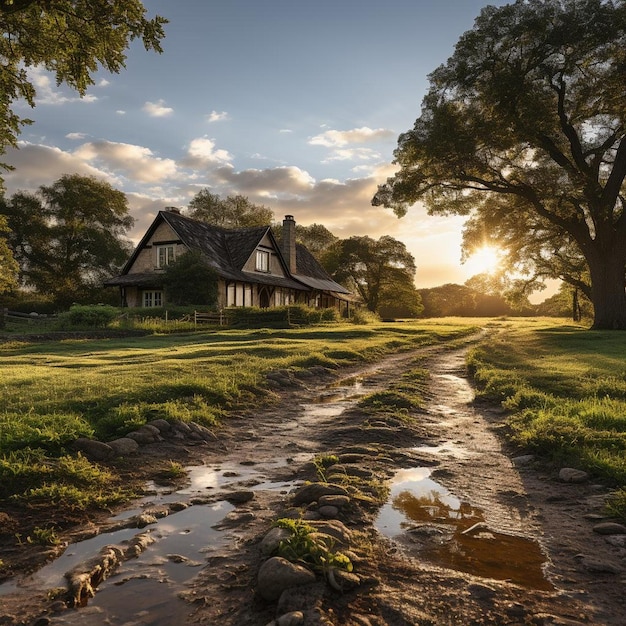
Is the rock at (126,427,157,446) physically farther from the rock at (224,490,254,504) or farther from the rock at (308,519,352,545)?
the rock at (308,519,352,545)

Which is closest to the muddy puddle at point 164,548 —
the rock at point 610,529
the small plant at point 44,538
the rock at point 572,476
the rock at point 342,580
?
the small plant at point 44,538

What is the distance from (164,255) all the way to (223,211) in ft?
105

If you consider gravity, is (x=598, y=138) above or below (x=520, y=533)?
above

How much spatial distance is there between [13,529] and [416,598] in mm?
3518

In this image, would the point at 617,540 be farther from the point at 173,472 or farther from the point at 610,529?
the point at 173,472

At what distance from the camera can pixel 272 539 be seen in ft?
11.9

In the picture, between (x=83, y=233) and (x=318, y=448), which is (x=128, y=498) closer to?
(x=318, y=448)

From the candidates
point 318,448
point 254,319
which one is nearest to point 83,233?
point 254,319

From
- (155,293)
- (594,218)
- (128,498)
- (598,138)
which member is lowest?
(128,498)

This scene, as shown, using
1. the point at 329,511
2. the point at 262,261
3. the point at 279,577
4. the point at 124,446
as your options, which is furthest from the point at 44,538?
the point at 262,261

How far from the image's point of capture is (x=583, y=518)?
4.37 m

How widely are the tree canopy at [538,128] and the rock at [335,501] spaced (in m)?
25.9

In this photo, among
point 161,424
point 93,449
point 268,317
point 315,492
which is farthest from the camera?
point 268,317

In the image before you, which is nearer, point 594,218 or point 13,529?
point 13,529
